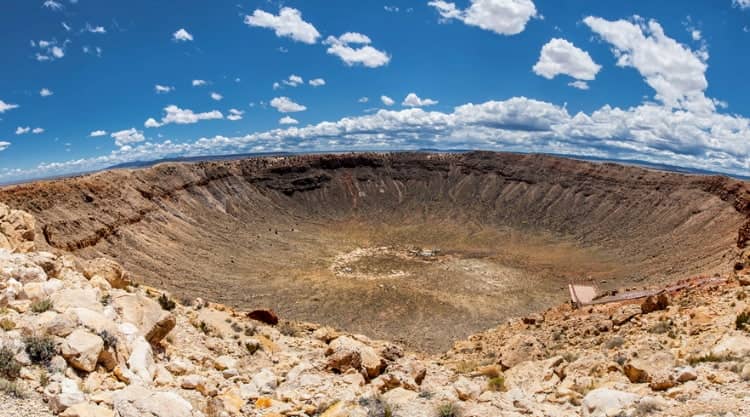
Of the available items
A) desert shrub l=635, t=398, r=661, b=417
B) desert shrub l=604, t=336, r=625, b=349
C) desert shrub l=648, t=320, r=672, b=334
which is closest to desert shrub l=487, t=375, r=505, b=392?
desert shrub l=635, t=398, r=661, b=417

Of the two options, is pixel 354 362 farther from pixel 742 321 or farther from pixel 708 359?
pixel 742 321

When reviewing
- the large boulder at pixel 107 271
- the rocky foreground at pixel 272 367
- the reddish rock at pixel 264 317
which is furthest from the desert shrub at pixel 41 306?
the reddish rock at pixel 264 317

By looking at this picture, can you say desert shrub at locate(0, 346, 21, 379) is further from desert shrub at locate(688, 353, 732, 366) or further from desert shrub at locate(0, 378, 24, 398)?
desert shrub at locate(688, 353, 732, 366)

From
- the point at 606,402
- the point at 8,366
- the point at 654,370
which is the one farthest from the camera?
the point at 654,370

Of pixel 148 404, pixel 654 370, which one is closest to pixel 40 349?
pixel 148 404

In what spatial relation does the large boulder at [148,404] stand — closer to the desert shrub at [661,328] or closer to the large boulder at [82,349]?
the large boulder at [82,349]

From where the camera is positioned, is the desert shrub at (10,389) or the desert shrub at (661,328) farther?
the desert shrub at (661,328)
